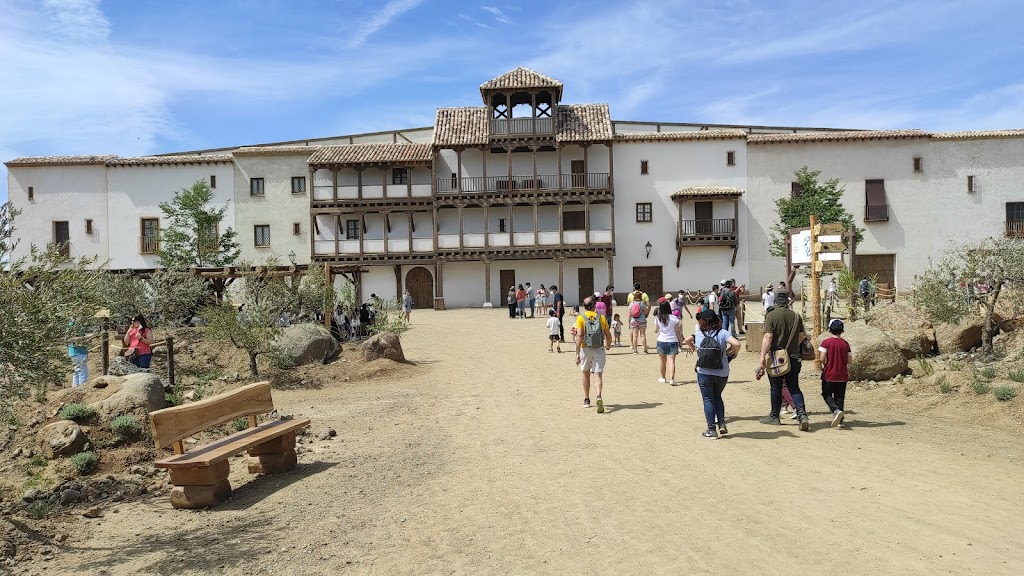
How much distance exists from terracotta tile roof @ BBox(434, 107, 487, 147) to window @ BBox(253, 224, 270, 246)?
10182 millimetres

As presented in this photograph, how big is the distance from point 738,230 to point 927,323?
2015cm

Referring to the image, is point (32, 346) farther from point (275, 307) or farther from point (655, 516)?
point (275, 307)

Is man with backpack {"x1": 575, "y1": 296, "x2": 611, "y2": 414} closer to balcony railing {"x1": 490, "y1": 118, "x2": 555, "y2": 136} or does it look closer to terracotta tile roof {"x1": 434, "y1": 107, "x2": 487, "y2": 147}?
terracotta tile roof {"x1": 434, "y1": 107, "x2": 487, "y2": 147}

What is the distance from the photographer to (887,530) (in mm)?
4863

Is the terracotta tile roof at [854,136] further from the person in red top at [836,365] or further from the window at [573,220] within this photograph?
the person in red top at [836,365]

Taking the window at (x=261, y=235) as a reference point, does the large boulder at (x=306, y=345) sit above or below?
below

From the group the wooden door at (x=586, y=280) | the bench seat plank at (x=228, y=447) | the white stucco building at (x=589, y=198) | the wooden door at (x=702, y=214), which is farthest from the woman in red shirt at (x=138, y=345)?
the wooden door at (x=702, y=214)

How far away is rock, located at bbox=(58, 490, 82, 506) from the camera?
6666mm

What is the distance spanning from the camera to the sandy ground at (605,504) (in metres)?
4.60

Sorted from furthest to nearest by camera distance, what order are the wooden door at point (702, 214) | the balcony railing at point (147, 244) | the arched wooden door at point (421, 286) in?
the balcony railing at point (147, 244)
the arched wooden door at point (421, 286)
the wooden door at point (702, 214)

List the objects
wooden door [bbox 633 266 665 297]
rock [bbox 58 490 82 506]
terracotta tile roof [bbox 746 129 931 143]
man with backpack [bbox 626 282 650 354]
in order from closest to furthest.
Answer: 1. rock [bbox 58 490 82 506]
2. man with backpack [bbox 626 282 650 354]
3. terracotta tile roof [bbox 746 129 931 143]
4. wooden door [bbox 633 266 665 297]

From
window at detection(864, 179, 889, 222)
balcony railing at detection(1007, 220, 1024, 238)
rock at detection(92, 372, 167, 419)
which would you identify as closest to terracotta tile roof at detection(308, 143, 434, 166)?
window at detection(864, 179, 889, 222)

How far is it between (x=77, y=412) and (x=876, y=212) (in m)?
34.1

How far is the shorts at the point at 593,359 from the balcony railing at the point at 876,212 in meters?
28.9
